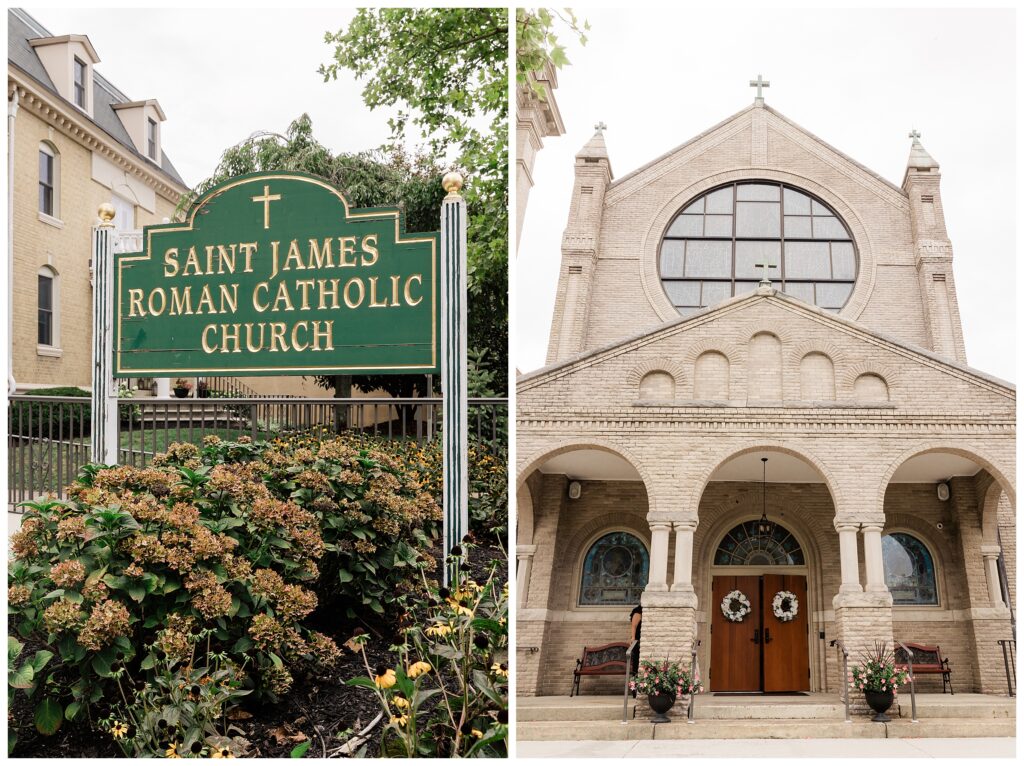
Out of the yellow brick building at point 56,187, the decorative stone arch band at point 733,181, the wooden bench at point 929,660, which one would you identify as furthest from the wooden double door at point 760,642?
the yellow brick building at point 56,187

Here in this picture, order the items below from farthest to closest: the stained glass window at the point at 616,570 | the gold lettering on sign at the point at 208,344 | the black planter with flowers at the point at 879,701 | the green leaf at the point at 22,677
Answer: the stained glass window at the point at 616,570 → the black planter with flowers at the point at 879,701 → the gold lettering on sign at the point at 208,344 → the green leaf at the point at 22,677

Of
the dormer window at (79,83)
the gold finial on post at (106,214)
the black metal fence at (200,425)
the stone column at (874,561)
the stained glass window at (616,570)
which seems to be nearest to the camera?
the gold finial on post at (106,214)

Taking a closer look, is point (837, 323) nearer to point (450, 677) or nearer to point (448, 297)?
point (448, 297)

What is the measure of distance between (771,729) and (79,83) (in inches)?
714

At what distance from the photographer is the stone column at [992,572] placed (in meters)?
12.4

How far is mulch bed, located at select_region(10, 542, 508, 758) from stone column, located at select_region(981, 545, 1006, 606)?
448 inches

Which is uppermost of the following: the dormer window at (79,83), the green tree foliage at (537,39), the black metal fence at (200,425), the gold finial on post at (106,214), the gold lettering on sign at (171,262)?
the dormer window at (79,83)

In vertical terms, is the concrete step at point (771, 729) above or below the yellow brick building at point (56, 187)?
below

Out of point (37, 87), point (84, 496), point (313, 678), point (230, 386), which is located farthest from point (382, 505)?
point (37, 87)

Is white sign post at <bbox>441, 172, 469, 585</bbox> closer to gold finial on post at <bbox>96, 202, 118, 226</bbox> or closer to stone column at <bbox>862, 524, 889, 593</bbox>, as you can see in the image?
gold finial on post at <bbox>96, 202, 118, 226</bbox>

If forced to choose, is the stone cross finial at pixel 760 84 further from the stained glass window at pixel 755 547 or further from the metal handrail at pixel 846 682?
the metal handrail at pixel 846 682

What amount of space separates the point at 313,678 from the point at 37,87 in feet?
51.7

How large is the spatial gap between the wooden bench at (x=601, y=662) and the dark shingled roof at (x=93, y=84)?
14.3 metres

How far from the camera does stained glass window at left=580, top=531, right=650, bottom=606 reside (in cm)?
1292
